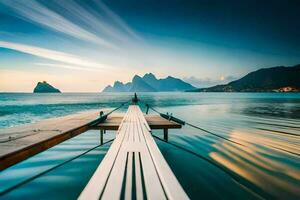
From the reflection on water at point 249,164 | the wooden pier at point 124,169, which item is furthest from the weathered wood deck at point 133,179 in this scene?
the reflection on water at point 249,164

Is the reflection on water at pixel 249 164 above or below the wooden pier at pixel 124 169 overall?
below

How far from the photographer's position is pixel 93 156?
10.3 m

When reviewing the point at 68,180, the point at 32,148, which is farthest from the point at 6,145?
the point at 68,180

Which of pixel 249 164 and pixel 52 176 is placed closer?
pixel 52 176

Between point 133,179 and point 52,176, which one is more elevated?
point 133,179

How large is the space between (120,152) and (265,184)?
5.43 metres

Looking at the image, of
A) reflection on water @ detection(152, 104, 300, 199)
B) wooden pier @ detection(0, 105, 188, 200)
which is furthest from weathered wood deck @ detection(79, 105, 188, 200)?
reflection on water @ detection(152, 104, 300, 199)

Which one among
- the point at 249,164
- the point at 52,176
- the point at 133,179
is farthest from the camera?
the point at 249,164

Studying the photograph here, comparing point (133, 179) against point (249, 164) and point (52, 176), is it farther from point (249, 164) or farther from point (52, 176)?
point (249, 164)

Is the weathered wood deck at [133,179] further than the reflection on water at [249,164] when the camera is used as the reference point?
No

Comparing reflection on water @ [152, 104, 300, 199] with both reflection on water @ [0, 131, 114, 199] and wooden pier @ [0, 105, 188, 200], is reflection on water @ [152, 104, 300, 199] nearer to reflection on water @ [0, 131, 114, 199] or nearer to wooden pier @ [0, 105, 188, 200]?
wooden pier @ [0, 105, 188, 200]

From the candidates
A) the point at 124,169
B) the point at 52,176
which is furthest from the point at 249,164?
the point at 52,176

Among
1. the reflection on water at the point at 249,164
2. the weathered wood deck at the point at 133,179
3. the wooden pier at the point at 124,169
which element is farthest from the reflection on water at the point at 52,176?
the reflection on water at the point at 249,164

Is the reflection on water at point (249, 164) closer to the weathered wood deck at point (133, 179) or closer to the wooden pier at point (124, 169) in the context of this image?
the wooden pier at point (124, 169)
